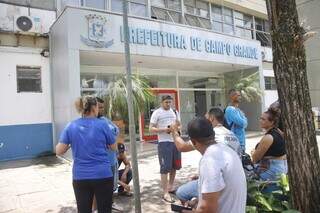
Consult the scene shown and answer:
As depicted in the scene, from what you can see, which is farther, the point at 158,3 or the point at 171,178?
the point at 158,3

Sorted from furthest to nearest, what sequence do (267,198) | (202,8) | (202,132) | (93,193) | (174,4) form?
(202,8), (174,4), (267,198), (93,193), (202,132)

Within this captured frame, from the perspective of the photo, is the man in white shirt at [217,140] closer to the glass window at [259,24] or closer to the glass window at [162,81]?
the glass window at [162,81]

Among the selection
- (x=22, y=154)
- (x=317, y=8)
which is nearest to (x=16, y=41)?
(x=22, y=154)

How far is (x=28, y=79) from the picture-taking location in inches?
449

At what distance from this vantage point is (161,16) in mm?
14961

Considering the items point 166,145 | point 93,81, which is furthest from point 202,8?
point 166,145

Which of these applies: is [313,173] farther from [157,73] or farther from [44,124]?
[157,73]

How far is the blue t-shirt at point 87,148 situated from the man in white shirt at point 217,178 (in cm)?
154

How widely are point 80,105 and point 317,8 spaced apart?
6.12 m

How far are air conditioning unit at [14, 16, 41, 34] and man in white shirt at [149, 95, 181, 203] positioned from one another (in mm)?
6887

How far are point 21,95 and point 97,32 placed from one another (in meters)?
3.01

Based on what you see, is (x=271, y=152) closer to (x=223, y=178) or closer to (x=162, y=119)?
(x=223, y=178)

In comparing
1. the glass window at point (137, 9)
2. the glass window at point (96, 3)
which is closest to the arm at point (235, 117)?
the glass window at point (96, 3)

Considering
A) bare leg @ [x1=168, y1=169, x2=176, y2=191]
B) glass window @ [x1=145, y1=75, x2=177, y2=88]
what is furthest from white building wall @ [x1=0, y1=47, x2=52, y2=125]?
bare leg @ [x1=168, y1=169, x2=176, y2=191]
